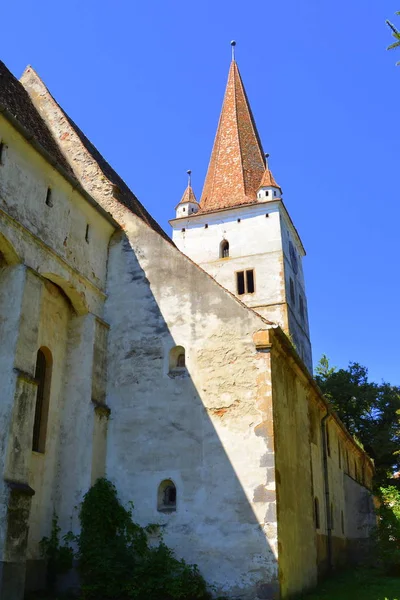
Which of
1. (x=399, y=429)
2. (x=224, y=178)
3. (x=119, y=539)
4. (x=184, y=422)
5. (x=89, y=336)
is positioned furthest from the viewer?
(x=224, y=178)

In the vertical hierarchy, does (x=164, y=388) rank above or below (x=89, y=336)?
below

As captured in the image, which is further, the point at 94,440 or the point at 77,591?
the point at 94,440

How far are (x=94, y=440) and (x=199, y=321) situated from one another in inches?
138

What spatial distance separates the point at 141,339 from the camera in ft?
47.3

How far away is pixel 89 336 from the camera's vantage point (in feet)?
46.3

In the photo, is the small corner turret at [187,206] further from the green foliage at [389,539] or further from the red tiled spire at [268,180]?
the green foliage at [389,539]

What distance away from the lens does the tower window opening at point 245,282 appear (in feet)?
112

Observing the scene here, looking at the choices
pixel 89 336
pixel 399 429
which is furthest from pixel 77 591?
pixel 399 429

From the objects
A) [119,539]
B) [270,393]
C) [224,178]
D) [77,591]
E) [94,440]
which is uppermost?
[224,178]

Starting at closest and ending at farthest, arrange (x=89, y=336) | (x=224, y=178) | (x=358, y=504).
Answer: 1. (x=89, y=336)
2. (x=358, y=504)
3. (x=224, y=178)

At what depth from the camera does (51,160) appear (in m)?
13.3

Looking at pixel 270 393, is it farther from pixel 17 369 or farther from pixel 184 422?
pixel 17 369

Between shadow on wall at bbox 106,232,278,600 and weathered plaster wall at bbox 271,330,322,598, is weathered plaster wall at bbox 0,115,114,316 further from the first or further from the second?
weathered plaster wall at bbox 271,330,322,598

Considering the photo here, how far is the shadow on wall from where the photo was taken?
11.9m
